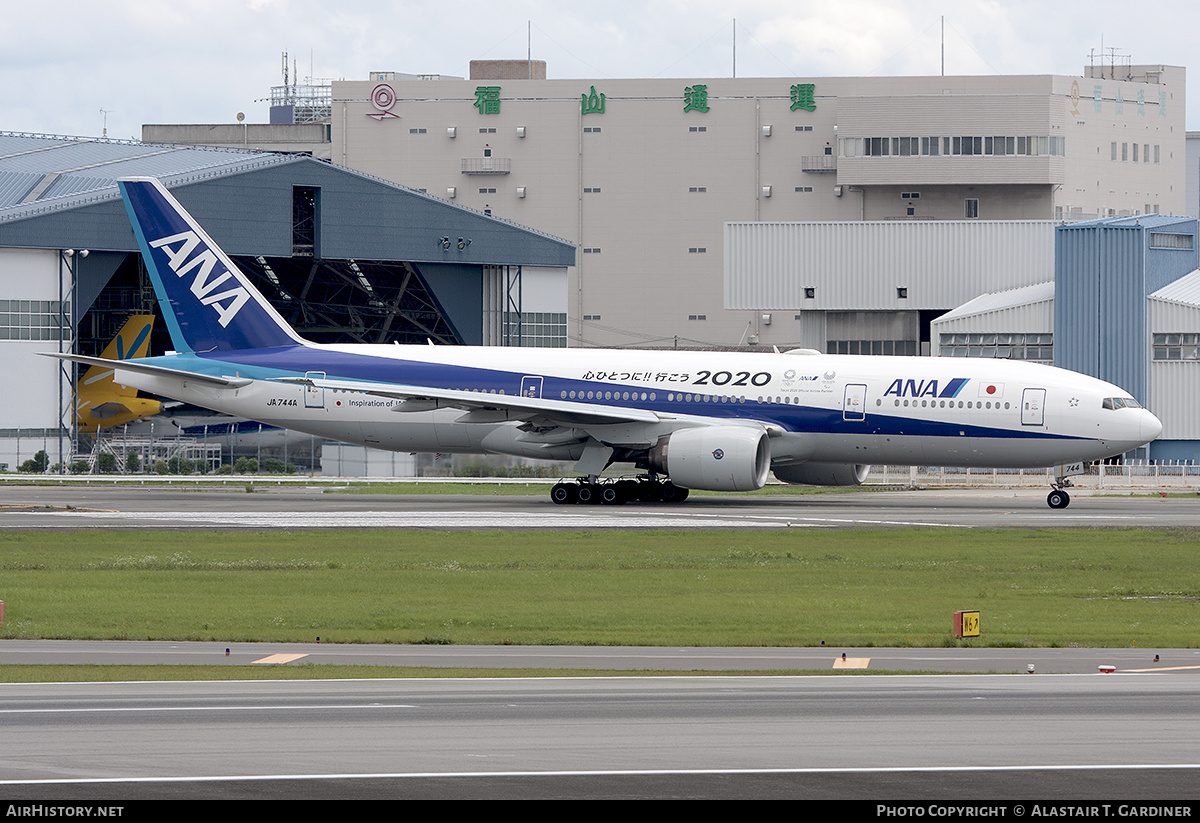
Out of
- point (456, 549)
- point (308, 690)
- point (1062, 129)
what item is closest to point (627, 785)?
point (308, 690)

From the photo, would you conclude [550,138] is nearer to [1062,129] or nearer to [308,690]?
[1062,129]

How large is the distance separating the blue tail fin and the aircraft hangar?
63.0 ft

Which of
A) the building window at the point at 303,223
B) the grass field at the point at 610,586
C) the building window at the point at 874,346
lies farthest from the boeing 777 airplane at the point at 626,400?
the building window at the point at 874,346

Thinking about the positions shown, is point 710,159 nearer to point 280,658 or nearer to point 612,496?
point 612,496

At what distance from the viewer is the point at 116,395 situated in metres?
76.6

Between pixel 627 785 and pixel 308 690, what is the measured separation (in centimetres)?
591

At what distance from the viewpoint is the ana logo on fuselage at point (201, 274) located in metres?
49.9

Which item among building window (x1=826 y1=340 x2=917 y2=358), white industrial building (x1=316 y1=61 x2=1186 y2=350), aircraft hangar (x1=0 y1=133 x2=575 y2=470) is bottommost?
building window (x1=826 y1=340 x2=917 y2=358)

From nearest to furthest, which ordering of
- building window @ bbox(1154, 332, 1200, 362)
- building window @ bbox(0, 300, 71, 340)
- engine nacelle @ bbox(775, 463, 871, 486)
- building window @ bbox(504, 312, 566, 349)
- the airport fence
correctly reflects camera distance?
engine nacelle @ bbox(775, 463, 871, 486) < the airport fence < building window @ bbox(0, 300, 71, 340) < building window @ bbox(1154, 332, 1200, 362) < building window @ bbox(504, 312, 566, 349)

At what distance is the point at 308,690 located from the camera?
16250mm

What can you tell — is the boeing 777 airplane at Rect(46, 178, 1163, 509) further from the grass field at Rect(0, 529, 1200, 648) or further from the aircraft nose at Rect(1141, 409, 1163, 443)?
the grass field at Rect(0, 529, 1200, 648)

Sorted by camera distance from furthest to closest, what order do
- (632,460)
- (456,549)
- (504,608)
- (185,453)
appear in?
(185,453)
(632,460)
(456,549)
(504,608)

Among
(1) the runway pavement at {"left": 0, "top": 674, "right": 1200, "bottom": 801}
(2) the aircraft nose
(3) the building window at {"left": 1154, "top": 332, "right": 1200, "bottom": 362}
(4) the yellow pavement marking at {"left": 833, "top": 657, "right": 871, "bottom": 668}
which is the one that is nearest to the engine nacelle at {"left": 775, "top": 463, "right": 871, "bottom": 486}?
(2) the aircraft nose

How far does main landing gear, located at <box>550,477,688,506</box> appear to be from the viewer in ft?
154
